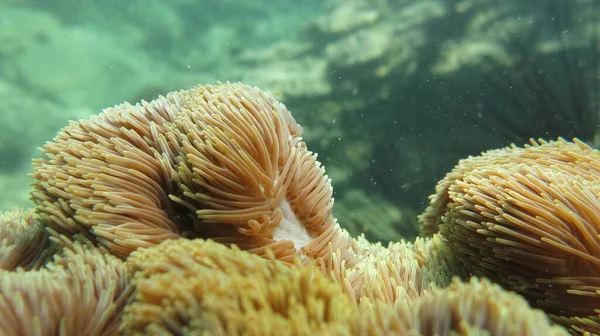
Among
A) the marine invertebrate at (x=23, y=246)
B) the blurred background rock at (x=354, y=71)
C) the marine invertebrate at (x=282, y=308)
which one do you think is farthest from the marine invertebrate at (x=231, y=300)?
the blurred background rock at (x=354, y=71)

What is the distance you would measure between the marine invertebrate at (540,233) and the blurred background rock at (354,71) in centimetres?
224

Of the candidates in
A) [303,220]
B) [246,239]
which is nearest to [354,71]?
[303,220]

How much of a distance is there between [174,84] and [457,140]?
312 cm

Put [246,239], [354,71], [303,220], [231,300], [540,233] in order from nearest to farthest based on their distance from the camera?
1. [231,300]
2. [540,233]
3. [246,239]
4. [303,220]
5. [354,71]

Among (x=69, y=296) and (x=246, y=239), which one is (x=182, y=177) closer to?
(x=246, y=239)

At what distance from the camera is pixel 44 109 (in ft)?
16.2

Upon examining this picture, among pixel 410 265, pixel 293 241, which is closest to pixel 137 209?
pixel 293 241

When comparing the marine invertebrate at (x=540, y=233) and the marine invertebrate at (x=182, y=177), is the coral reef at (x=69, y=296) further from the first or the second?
the marine invertebrate at (x=540, y=233)

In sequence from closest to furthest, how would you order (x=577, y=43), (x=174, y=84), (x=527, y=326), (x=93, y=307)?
(x=527, y=326) → (x=93, y=307) → (x=577, y=43) → (x=174, y=84)

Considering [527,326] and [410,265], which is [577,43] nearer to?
[410,265]

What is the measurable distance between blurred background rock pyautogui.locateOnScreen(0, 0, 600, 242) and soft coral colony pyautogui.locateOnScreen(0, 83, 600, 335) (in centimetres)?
201

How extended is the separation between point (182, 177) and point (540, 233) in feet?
3.32

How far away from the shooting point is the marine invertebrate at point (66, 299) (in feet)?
2.66

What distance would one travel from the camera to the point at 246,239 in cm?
126
